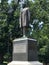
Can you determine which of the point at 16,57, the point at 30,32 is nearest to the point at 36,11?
the point at 30,32

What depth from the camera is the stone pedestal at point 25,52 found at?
1066 centimetres

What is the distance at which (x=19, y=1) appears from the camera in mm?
30094

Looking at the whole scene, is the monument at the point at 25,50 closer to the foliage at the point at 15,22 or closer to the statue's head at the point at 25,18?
the statue's head at the point at 25,18

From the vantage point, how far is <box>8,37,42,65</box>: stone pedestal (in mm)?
10656

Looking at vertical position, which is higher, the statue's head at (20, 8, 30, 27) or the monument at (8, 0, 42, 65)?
the statue's head at (20, 8, 30, 27)

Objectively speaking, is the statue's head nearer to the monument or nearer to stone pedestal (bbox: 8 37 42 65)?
the monument

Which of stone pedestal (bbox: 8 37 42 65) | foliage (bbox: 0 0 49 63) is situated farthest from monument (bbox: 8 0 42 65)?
foliage (bbox: 0 0 49 63)

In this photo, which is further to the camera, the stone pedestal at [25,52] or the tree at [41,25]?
the tree at [41,25]

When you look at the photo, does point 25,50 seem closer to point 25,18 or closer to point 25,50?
point 25,50

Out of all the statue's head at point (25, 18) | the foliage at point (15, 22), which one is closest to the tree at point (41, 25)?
the foliage at point (15, 22)

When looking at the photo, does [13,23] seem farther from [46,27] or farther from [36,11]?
[46,27]

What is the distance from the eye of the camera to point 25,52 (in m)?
10.7

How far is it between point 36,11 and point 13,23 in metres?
2.97

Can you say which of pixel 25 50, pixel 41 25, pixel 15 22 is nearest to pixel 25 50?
pixel 25 50
